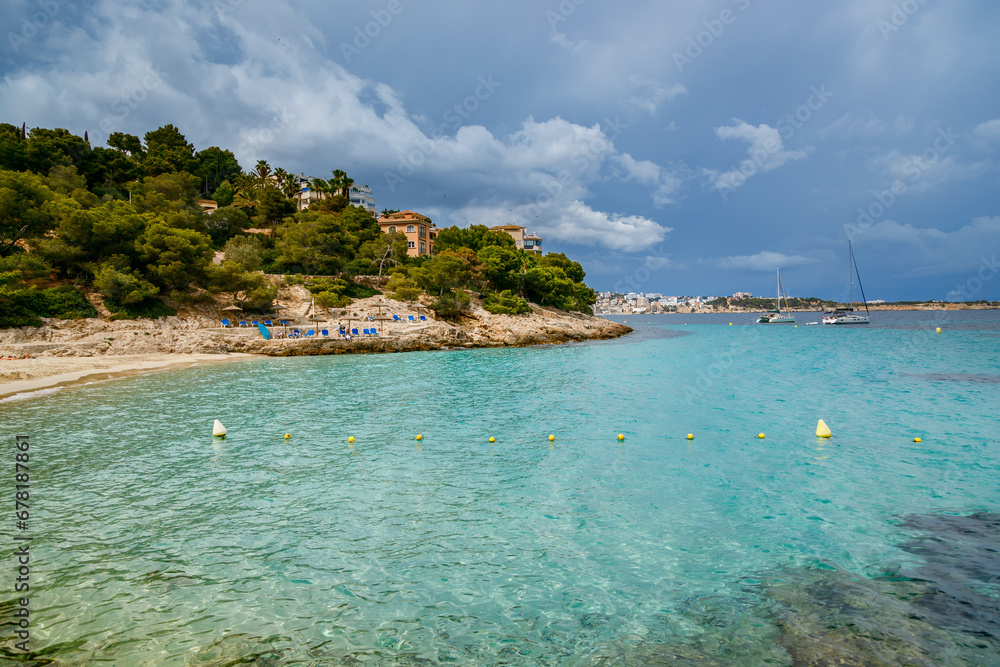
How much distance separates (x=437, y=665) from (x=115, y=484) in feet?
28.7

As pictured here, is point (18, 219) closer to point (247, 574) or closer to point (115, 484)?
point (115, 484)

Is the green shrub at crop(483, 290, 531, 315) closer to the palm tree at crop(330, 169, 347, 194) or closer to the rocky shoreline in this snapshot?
the rocky shoreline

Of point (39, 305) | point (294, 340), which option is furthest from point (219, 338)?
Result: point (39, 305)

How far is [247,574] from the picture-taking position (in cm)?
650

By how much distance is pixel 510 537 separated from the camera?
25.3 feet

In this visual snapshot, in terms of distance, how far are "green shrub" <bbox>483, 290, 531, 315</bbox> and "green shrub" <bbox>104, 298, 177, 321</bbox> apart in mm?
31823

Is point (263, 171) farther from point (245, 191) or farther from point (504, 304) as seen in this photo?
point (504, 304)

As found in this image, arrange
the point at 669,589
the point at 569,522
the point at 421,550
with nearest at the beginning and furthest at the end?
the point at 669,589 → the point at 421,550 → the point at 569,522

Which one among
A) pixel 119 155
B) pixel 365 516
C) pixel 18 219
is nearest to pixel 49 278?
pixel 18 219

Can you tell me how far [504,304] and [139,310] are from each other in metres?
36.0

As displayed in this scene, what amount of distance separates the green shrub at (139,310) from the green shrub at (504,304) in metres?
31.8

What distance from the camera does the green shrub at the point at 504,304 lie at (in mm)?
57594

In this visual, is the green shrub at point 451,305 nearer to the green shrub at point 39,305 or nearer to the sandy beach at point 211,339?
the sandy beach at point 211,339

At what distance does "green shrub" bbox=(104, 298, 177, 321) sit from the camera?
3680 centimetres
